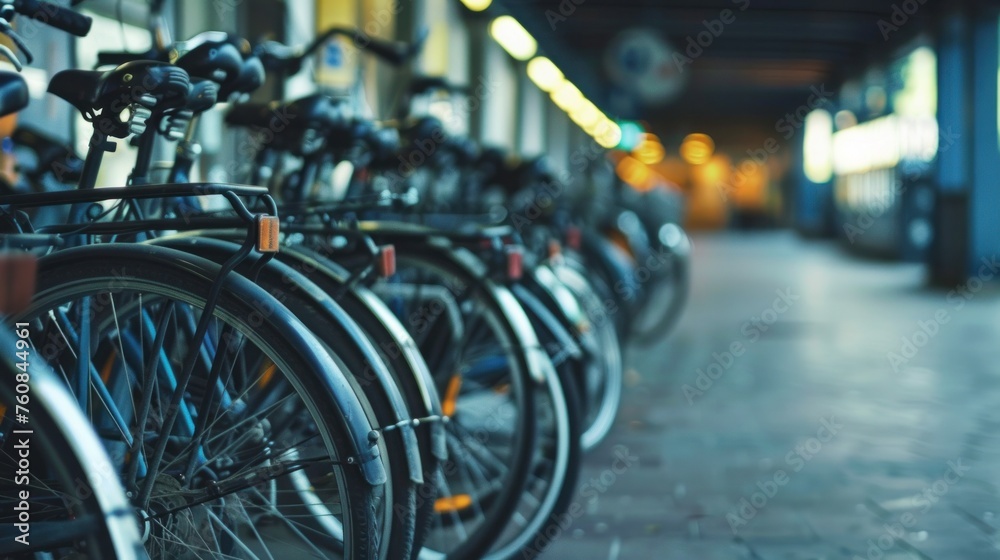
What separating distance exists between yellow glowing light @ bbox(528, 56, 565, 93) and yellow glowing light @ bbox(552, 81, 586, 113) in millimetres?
327

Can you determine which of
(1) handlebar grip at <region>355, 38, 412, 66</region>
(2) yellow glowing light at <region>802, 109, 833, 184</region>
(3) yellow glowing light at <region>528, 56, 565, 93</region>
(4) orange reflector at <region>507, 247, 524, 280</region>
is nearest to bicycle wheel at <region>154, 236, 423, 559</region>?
(4) orange reflector at <region>507, 247, 524, 280</region>

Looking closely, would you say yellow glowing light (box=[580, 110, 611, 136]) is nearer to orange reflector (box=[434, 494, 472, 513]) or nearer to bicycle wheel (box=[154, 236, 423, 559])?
orange reflector (box=[434, 494, 472, 513])

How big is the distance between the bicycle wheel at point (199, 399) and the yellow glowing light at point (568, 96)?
42.7ft

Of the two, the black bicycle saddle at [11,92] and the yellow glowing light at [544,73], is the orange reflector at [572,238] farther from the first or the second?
the yellow glowing light at [544,73]

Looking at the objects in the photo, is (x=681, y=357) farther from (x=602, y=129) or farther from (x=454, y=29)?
(x=602, y=129)

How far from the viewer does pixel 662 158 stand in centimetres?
4031

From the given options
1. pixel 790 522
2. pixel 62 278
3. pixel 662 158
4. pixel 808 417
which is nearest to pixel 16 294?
pixel 62 278

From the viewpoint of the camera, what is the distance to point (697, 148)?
4116 centimetres

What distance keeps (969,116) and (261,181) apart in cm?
1005

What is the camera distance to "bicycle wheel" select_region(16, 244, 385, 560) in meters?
1.65

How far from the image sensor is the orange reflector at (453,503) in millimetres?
2916

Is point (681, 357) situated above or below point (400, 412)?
below

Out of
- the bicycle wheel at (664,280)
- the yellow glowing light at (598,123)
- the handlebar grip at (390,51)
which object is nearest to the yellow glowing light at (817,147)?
the yellow glowing light at (598,123)

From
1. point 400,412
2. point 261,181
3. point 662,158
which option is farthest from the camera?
point 662,158
